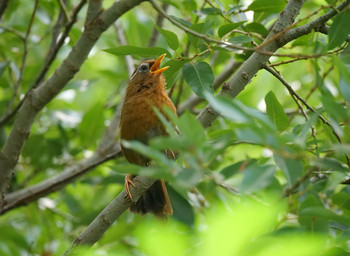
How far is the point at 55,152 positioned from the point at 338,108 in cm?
389

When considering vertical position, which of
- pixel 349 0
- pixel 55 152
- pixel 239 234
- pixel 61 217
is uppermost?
pixel 349 0

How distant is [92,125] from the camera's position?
5359 mm

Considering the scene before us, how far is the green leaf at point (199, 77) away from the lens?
3.17 metres

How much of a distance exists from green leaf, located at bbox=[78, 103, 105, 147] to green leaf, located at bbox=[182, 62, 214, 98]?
2.24 m

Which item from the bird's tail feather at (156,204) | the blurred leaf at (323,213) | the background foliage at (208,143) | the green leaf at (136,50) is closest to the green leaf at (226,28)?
the background foliage at (208,143)

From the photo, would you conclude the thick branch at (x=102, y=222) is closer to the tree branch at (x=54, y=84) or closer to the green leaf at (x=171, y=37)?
the green leaf at (x=171, y=37)

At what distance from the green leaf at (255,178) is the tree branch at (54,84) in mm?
2105

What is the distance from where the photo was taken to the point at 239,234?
1337 millimetres

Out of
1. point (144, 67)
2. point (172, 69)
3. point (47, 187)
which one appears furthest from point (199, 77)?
point (47, 187)

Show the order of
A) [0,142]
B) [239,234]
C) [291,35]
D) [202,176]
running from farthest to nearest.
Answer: [0,142]
[291,35]
[202,176]
[239,234]

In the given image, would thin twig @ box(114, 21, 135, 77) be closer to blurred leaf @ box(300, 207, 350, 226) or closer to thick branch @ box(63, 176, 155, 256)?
thick branch @ box(63, 176, 155, 256)

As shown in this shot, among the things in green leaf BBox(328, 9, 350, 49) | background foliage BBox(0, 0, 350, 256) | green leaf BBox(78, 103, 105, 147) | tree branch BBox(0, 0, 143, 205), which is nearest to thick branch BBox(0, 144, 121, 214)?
background foliage BBox(0, 0, 350, 256)

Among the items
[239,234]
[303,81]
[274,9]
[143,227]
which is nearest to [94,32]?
[274,9]

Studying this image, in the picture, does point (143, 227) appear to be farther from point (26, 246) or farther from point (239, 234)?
point (26, 246)
